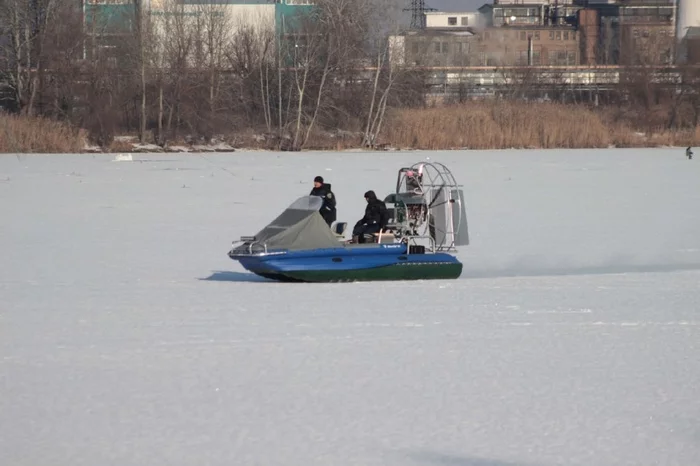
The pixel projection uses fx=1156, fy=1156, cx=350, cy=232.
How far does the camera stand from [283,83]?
4653 centimetres

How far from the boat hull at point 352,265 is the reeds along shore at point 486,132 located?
28.5 meters

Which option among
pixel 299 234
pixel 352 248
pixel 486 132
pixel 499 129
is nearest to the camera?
pixel 299 234

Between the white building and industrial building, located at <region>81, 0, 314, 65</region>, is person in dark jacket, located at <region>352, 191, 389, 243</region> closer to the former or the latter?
industrial building, located at <region>81, 0, 314, 65</region>

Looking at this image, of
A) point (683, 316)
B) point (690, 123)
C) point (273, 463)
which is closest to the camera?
point (273, 463)

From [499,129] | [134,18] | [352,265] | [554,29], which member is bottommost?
[352,265]

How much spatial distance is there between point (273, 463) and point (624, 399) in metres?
2.47

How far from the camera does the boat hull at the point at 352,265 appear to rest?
37.3ft

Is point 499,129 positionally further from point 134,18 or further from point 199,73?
point 134,18

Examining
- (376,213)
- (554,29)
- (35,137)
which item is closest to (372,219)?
(376,213)

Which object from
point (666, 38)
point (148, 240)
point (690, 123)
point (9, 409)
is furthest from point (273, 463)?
point (666, 38)

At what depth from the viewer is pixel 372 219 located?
1195 centimetres

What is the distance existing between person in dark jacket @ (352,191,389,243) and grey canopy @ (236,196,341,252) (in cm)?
41

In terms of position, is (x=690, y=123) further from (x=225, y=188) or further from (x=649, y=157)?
(x=225, y=188)

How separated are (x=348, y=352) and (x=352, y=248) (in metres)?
3.07
